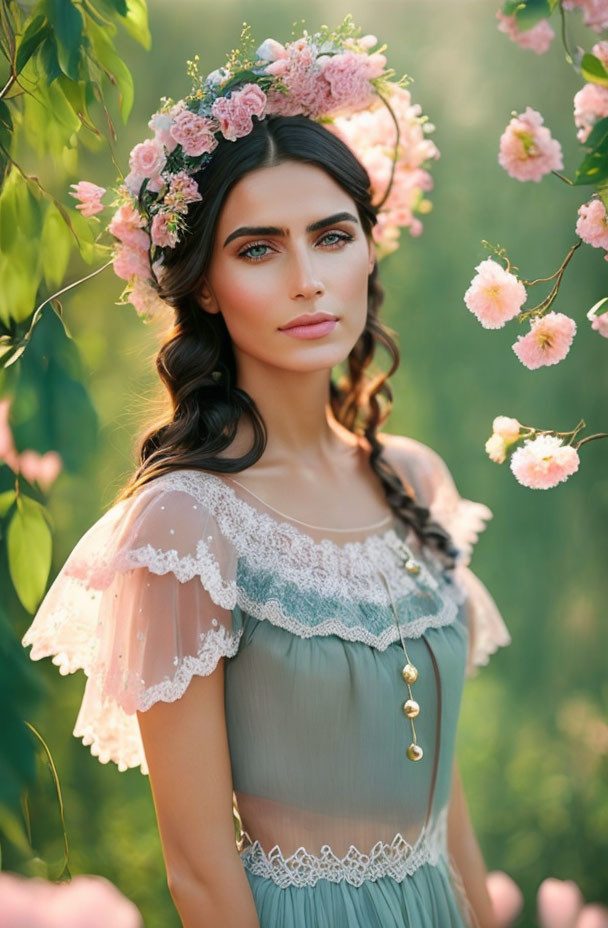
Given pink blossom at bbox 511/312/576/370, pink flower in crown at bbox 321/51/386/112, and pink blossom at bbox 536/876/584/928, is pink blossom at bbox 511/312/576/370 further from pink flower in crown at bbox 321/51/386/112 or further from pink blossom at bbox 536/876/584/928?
pink blossom at bbox 536/876/584/928

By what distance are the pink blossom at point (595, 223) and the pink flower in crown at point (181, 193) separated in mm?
685

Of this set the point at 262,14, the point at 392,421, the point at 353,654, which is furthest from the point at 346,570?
the point at 262,14

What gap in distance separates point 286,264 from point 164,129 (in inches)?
11.4

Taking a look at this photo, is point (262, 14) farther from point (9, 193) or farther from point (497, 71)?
point (9, 193)

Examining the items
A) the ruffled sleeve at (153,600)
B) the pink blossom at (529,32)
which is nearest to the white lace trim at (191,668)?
the ruffled sleeve at (153,600)

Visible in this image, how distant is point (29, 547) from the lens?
3.97ft

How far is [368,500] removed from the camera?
174 centimetres

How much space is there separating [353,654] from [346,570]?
15cm

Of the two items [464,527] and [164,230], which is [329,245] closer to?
[164,230]

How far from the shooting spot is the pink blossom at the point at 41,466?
1.13 m

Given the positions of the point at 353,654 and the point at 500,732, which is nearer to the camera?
the point at 353,654

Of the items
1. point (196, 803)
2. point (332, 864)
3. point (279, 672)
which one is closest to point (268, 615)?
point (279, 672)

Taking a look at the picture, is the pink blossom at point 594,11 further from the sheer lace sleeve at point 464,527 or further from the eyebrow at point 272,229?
the sheer lace sleeve at point 464,527

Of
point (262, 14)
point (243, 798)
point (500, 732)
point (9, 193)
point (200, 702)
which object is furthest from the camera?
point (500, 732)
